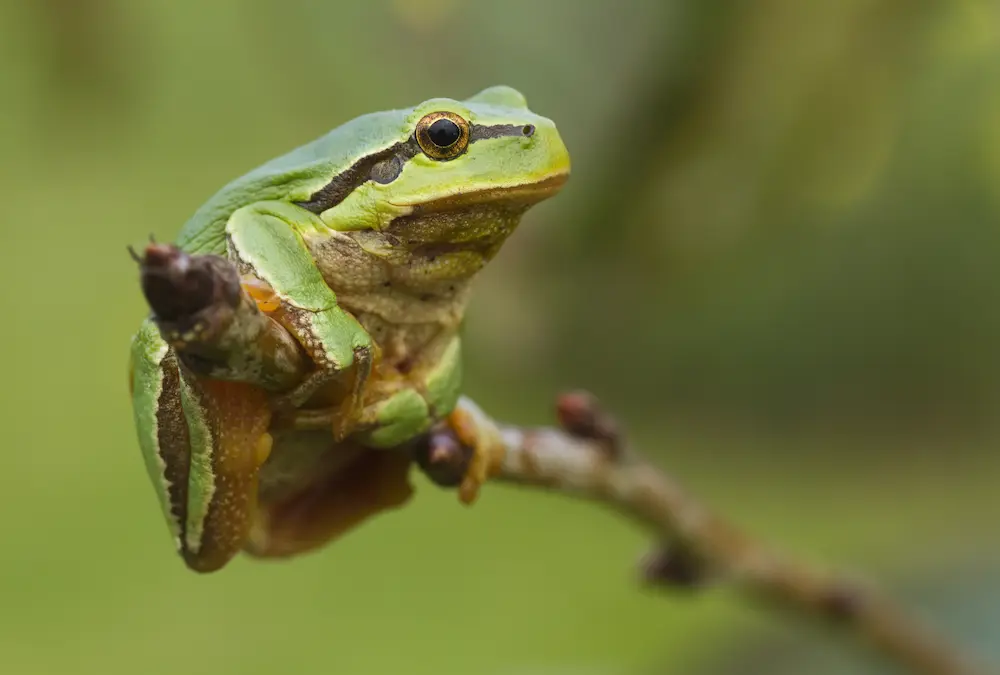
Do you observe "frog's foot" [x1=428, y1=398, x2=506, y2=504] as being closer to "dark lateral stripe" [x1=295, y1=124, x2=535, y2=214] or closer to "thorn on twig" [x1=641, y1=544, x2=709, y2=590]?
"dark lateral stripe" [x1=295, y1=124, x2=535, y2=214]

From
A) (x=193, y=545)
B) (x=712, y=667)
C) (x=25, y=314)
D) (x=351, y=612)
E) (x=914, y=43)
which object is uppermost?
(x=914, y=43)

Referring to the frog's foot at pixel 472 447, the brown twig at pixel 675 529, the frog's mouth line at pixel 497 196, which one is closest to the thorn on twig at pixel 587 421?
the brown twig at pixel 675 529

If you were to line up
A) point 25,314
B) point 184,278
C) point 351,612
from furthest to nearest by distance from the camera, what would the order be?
point 25,314
point 351,612
point 184,278

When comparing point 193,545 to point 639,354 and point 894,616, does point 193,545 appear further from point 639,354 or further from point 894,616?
point 639,354

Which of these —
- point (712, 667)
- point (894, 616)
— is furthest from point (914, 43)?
point (712, 667)

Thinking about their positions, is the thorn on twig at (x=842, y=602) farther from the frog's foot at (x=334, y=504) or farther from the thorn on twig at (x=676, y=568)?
the frog's foot at (x=334, y=504)

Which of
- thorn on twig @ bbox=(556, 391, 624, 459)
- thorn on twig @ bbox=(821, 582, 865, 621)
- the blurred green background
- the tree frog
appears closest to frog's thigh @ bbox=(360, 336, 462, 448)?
the tree frog

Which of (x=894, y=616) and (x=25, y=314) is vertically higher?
(x=894, y=616)
